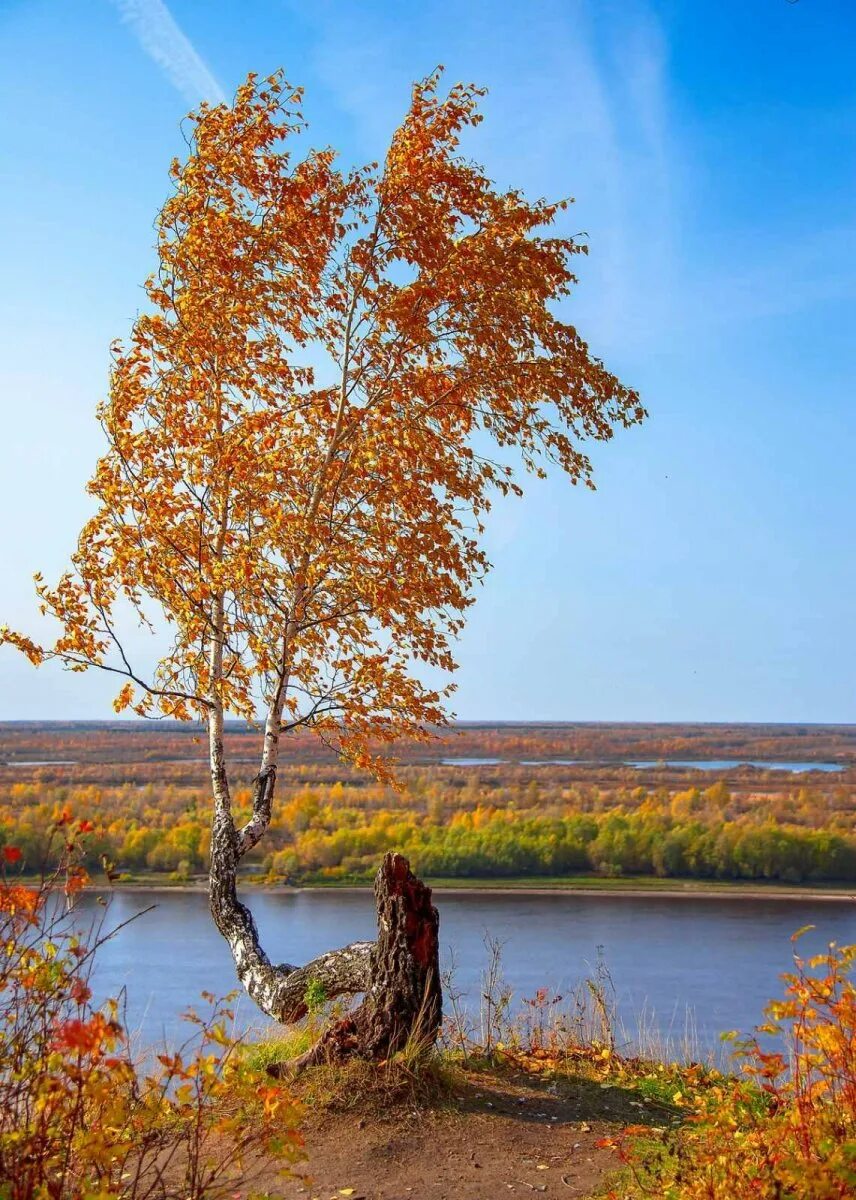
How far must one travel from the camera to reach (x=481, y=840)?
3131 cm

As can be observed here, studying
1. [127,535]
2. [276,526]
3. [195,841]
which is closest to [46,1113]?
[276,526]

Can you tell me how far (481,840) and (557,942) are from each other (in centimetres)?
925

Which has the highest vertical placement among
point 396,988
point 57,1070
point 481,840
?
point 57,1070

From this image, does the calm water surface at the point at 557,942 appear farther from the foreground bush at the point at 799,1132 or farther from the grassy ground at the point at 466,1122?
the foreground bush at the point at 799,1132

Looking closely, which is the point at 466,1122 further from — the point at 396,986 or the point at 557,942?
the point at 557,942

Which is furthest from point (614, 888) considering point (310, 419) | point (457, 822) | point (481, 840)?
point (310, 419)

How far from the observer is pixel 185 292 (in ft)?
23.4

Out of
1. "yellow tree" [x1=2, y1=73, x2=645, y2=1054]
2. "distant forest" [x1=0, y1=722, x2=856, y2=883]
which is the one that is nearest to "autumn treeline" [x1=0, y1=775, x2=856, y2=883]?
"distant forest" [x1=0, y1=722, x2=856, y2=883]

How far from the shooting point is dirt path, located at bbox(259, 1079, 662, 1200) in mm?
4527

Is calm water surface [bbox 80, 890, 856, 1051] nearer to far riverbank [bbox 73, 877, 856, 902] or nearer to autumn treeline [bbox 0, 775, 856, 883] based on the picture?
far riverbank [bbox 73, 877, 856, 902]

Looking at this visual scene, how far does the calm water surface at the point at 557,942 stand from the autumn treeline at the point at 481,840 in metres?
1.32

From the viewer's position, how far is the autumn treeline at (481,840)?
1135 inches

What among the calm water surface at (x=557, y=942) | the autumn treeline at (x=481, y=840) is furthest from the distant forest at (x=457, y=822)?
the calm water surface at (x=557, y=942)

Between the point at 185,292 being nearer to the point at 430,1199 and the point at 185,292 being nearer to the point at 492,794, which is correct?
the point at 430,1199
